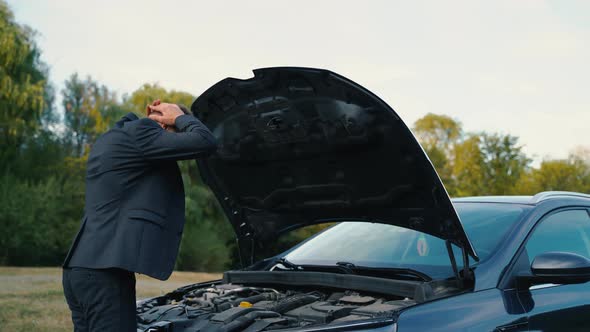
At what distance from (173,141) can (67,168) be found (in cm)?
3416

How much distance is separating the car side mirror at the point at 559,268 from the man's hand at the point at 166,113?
2.05 metres

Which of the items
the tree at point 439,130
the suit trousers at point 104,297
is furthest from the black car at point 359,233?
the tree at point 439,130

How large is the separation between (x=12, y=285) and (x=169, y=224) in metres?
12.3

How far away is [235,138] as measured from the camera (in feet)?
13.6

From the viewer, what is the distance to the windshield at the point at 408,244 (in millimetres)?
3713

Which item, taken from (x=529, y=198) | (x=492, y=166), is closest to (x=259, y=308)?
(x=529, y=198)

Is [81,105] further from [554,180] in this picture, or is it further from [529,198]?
[529,198]

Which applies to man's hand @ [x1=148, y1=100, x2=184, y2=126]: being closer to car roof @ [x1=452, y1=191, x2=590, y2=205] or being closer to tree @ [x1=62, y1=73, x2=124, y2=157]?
car roof @ [x1=452, y1=191, x2=590, y2=205]

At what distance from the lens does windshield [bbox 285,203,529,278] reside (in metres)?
3.71

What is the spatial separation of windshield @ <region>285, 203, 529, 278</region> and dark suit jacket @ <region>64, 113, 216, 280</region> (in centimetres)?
136

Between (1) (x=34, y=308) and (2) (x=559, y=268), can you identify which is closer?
(2) (x=559, y=268)

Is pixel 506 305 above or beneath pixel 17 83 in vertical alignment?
beneath

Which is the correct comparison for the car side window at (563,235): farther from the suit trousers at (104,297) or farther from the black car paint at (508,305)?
the suit trousers at (104,297)

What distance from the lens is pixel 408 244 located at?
405 cm
